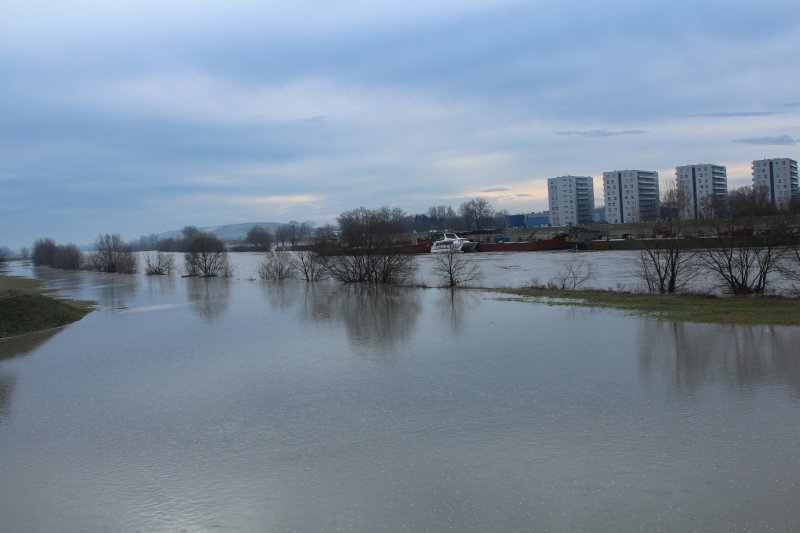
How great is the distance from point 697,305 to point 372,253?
2088cm

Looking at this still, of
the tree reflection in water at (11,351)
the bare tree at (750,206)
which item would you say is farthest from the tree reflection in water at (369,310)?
the bare tree at (750,206)

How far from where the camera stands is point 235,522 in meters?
5.58

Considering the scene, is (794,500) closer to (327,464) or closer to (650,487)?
(650,487)

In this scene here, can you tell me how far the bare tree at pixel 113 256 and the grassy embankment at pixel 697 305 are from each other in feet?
185

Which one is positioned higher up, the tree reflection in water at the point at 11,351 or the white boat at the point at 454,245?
the white boat at the point at 454,245

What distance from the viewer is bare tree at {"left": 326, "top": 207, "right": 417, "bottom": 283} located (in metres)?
35.4

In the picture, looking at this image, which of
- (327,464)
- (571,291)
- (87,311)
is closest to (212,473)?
(327,464)

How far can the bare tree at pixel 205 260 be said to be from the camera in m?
Result: 52.8

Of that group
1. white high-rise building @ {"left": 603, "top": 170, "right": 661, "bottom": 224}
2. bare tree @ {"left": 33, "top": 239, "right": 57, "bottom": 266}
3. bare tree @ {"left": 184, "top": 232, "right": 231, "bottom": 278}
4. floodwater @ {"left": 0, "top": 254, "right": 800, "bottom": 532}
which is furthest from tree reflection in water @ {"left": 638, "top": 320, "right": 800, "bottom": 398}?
white high-rise building @ {"left": 603, "top": 170, "right": 661, "bottom": 224}

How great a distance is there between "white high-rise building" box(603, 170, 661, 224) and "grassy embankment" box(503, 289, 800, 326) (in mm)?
121194

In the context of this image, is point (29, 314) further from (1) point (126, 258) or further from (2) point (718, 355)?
(1) point (126, 258)

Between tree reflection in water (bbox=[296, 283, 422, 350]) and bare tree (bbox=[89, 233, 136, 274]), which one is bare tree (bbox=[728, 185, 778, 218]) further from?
bare tree (bbox=[89, 233, 136, 274])

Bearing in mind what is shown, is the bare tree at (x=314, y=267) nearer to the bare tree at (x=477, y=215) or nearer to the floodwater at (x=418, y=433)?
the floodwater at (x=418, y=433)

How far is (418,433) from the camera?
308 inches
